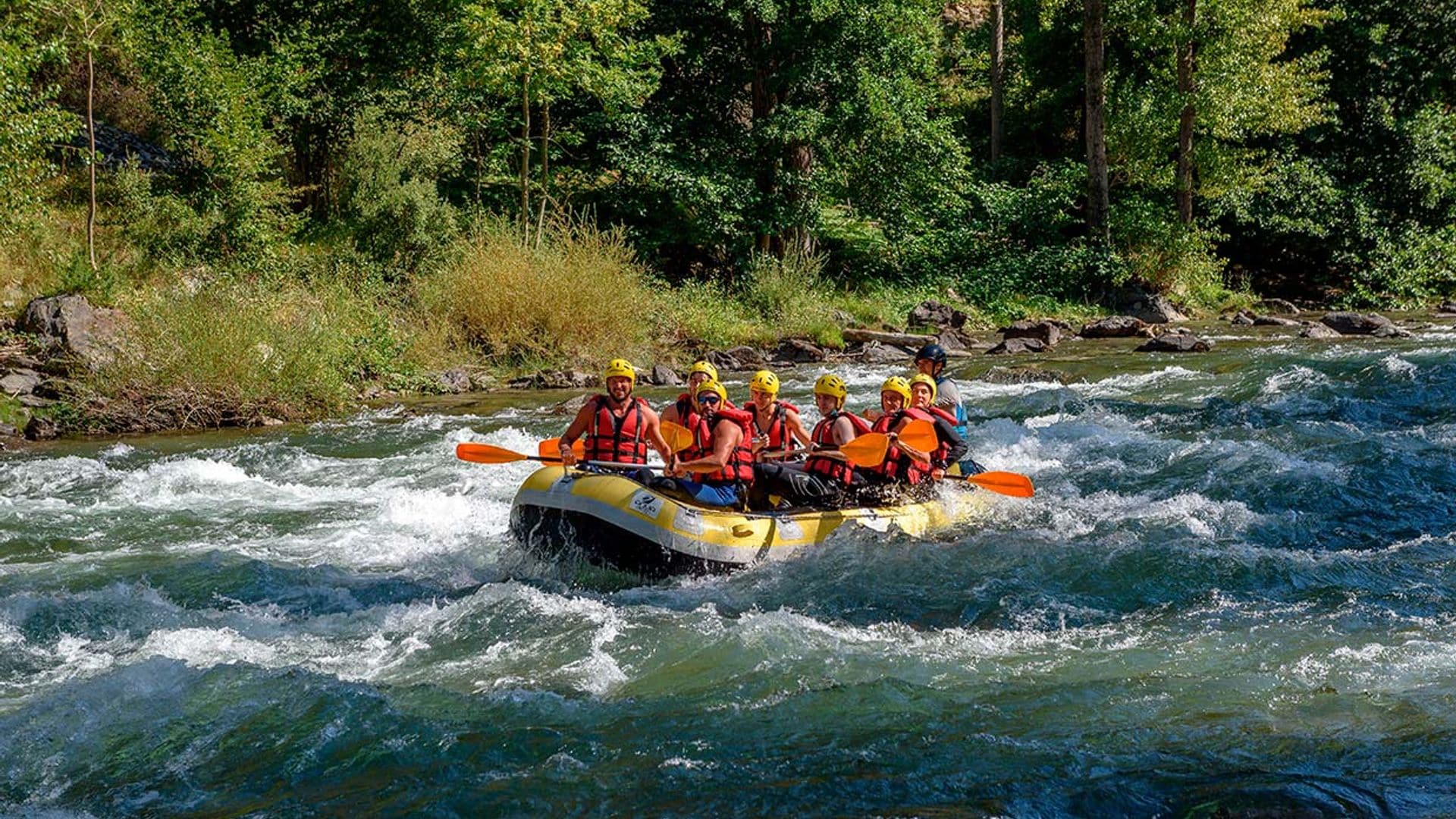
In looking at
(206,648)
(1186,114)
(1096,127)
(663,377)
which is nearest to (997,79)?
(1096,127)

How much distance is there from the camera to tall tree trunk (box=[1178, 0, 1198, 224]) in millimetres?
21812

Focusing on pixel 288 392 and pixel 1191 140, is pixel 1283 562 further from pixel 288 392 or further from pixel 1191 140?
pixel 1191 140

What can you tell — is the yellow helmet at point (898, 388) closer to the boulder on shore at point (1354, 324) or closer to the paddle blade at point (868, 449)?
the paddle blade at point (868, 449)

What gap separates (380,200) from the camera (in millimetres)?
18250

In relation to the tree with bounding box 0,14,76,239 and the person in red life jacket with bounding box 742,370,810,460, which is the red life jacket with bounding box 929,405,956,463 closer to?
the person in red life jacket with bounding box 742,370,810,460

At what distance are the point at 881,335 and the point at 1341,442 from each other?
8.71 m

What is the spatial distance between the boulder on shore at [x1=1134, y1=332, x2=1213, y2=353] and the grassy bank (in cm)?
404

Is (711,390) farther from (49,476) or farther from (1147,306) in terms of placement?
(1147,306)

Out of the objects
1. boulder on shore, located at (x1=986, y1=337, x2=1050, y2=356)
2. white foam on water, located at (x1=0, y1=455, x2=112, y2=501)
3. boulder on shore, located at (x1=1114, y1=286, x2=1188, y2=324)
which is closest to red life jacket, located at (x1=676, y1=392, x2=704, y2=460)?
white foam on water, located at (x1=0, y1=455, x2=112, y2=501)

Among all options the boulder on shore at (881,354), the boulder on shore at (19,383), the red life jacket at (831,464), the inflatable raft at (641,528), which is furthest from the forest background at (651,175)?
the red life jacket at (831,464)

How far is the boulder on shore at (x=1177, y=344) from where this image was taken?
17.0 metres

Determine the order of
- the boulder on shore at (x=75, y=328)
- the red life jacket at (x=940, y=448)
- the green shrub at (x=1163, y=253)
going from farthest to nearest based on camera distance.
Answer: the green shrub at (x=1163, y=253) → the boulder on shore at (x=75, y=328) → the red life jacket at (x=940, y=448)

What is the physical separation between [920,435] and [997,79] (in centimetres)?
2080

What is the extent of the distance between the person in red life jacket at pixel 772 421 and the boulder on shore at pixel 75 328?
7.40 metres
